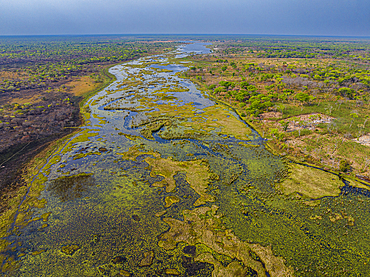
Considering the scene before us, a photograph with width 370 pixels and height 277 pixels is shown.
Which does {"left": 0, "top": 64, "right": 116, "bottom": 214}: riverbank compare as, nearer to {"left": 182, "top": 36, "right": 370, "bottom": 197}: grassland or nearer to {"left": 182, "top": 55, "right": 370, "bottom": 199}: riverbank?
{"left": 182, "top": 36, "right": 370, "bottom": 197}: grassland

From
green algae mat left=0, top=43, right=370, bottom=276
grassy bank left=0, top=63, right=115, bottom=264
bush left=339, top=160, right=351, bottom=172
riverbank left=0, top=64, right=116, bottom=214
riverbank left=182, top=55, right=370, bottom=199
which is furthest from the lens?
riverbank left=182, top=55, right=370, bottom=199

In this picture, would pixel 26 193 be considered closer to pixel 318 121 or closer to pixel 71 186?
pixel 71 186

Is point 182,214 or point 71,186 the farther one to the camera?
point 71,186

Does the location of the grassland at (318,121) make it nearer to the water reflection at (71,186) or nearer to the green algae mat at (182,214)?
the green algae mat at (182,214)

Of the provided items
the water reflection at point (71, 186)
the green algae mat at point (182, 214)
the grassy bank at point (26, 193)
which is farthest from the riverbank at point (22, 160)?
the water reflection at point (71, 186)

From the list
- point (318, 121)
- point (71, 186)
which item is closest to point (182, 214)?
point (71, 186)

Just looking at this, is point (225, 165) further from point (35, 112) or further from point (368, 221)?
point (35, 112)

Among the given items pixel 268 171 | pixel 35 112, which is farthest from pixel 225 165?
pixel 35 112

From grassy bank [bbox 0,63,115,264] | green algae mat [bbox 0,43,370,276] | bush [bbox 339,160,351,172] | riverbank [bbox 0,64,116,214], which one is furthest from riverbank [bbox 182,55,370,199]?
riverbank [bbox 0,64,116,214]
